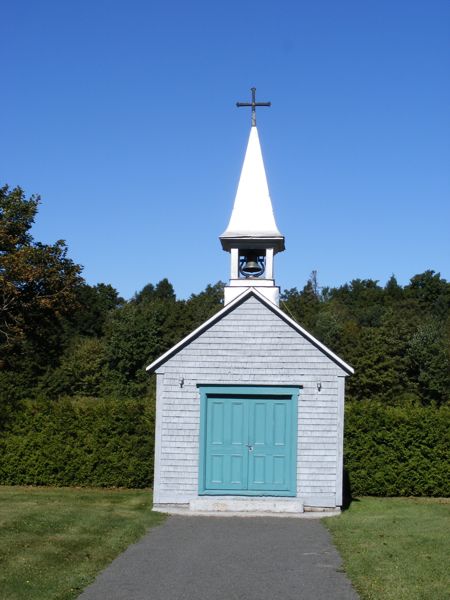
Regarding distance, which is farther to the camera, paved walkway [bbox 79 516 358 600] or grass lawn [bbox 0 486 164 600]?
grass lawn [bbox 0 486 164 600]

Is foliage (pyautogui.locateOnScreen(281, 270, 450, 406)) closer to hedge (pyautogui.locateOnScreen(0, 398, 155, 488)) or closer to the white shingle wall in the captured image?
hedge (pyautogui.locateOnScreen(0, 398, 155, 488))

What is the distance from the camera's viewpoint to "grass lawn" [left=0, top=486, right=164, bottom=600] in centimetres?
983

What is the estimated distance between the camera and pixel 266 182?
21984 mm

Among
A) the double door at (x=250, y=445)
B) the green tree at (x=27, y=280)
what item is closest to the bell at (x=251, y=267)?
the double door at (x=250, y=445)

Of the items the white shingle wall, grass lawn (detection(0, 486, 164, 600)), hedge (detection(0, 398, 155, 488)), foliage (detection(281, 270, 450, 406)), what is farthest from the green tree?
foliage (detection(281, 270, 450, 406))

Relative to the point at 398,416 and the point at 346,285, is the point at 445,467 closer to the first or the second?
the point at 398,416

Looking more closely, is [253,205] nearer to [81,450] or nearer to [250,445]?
[250,445]

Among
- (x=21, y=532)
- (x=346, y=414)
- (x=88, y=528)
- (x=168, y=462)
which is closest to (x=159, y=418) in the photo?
(x=168, y=462)

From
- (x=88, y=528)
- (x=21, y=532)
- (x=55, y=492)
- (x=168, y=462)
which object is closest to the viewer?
(x=21, y=532)

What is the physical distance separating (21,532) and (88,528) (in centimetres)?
144

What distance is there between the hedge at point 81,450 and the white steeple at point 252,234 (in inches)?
214

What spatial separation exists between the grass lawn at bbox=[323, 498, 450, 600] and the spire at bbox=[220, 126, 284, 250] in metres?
7.51

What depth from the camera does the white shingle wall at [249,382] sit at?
696 inches

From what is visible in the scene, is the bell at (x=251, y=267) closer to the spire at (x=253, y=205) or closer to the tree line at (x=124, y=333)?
the spire at (x=253, y=205)
